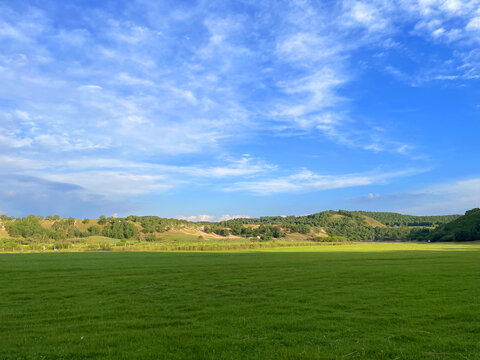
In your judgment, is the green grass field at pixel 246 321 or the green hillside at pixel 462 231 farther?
the green hillside at pixel 462 231

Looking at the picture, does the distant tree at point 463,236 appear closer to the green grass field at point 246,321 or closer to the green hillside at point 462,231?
the green hillside at point 462,231

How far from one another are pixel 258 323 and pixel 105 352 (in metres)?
5.37

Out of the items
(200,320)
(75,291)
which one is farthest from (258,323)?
(75,291)

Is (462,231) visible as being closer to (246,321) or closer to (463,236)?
(463,236)

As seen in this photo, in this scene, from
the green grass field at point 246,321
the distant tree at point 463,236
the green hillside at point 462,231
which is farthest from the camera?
the green hillside at point 462,231

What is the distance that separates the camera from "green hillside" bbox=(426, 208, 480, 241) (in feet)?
541

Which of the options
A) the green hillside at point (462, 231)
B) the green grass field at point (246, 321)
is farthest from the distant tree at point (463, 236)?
the green grass field at point (246, 321)

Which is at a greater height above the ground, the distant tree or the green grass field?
the green grass field

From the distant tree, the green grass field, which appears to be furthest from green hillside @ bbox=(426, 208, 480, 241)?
the green grass field

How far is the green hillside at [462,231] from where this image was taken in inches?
6496

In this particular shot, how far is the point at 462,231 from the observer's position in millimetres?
168625

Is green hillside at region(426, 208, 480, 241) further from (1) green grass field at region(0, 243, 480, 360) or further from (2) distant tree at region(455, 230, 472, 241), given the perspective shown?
(1) green grass field at region(0, 243, 480, 360)

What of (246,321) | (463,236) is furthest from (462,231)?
(246,321)

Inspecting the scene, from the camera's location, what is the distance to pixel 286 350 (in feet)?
29.6
